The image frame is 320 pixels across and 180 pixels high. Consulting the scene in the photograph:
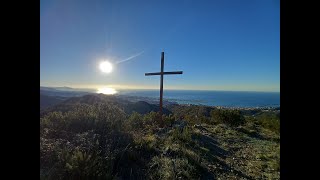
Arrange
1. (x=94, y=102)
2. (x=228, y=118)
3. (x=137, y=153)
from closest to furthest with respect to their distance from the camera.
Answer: (x=137, y=153)
(x=94, y=102)
(x=228, y=118)

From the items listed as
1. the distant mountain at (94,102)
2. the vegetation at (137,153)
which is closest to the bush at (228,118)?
the vegetation at (137,153)

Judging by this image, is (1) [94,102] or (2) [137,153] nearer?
(2) [137,153]

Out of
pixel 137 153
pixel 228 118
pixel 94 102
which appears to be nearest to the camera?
pixel 137 153

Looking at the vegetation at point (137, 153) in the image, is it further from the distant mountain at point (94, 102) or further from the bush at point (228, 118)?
the bush at point (228, 118)

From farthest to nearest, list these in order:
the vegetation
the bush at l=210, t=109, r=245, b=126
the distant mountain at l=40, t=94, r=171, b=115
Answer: the bush at l=210, t=109, r=245, b=126 → the distant mountain at l=40, t=94, r=171, b=115 → the vegetation

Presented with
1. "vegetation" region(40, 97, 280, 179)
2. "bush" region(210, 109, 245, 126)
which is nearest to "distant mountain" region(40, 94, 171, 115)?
"vegetation" region(40, 97, 280, 179)

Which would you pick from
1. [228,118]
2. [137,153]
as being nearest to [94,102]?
[137,153]

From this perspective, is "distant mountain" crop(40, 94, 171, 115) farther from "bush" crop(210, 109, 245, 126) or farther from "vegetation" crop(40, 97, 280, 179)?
"bush" crop(210, 109, 245, 126)

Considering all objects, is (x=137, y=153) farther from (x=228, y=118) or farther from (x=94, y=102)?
(x=228, y=118)

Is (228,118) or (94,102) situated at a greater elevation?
(94,102)

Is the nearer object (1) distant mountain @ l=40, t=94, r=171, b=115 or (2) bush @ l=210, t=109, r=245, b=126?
(1) distant mountain @ l=40, t=94, r=171, b=115
